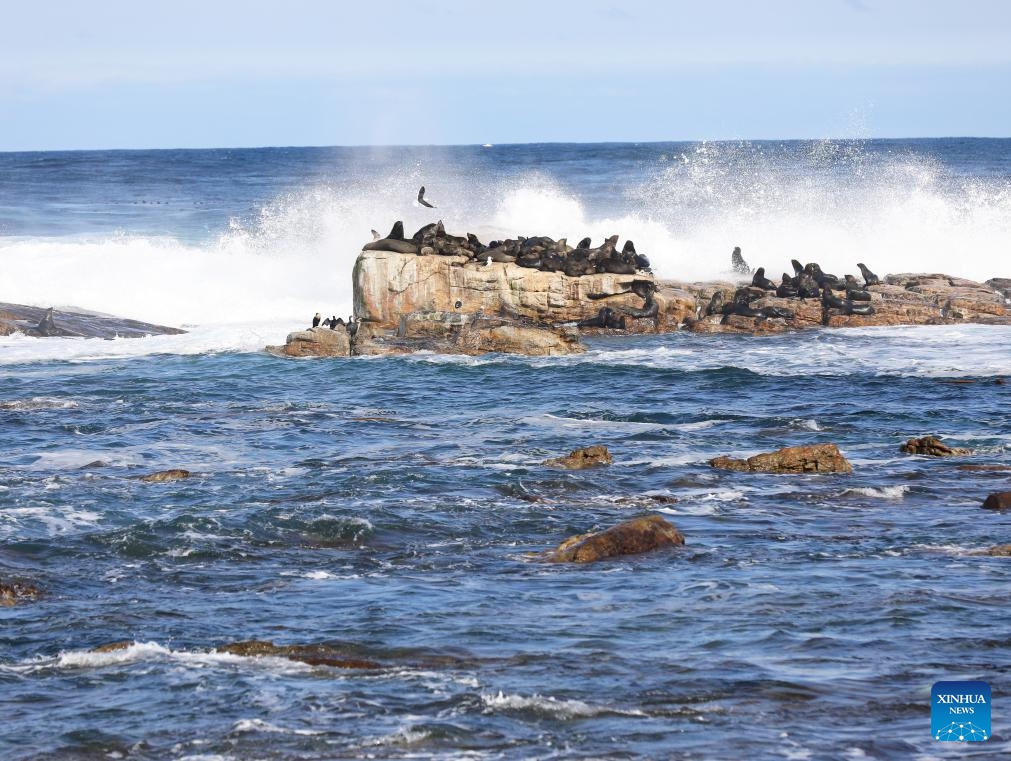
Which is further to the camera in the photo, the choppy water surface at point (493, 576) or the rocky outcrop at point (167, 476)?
the rocky outcrop at point (167, 476)

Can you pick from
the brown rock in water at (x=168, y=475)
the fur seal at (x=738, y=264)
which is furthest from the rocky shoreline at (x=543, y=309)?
the brown rock in water at (x=168, y=475)

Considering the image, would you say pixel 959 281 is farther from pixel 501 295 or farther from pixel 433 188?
pixel 433 188

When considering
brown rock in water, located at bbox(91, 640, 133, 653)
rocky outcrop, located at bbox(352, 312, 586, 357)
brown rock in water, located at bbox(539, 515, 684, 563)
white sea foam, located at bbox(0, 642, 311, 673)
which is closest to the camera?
white sea foam, located at bbox(0, 642, 311, 673)

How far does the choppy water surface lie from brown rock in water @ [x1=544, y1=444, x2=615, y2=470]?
0.34 metres

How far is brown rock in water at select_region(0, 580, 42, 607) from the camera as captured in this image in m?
14.1

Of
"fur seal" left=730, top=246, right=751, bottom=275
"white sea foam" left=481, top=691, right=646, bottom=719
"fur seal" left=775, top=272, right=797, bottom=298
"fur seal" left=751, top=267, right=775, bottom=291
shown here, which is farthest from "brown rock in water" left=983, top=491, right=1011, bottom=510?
"fur seal" left=730, top=246, right=751, bottom=275

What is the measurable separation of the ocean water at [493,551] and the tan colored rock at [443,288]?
2449 mm

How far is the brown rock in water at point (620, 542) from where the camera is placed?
15.4m

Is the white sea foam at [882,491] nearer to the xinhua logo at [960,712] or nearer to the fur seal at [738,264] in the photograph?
the xinhua logo at [960,712]

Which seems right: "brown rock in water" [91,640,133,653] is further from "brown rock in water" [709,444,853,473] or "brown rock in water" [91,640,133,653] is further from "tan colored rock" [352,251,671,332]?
"tan colored rock" [352,251,671,332]

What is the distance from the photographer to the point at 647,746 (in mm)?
10305

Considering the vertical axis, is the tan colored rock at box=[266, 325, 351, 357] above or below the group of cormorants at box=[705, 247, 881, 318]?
below

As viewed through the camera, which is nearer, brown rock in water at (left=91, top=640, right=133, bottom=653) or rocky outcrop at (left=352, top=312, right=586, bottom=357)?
brown rock in water at (left=91, top=640, right=133, bottom=653)

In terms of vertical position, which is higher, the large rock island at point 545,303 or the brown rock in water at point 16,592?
the large rock island at point 545,303
